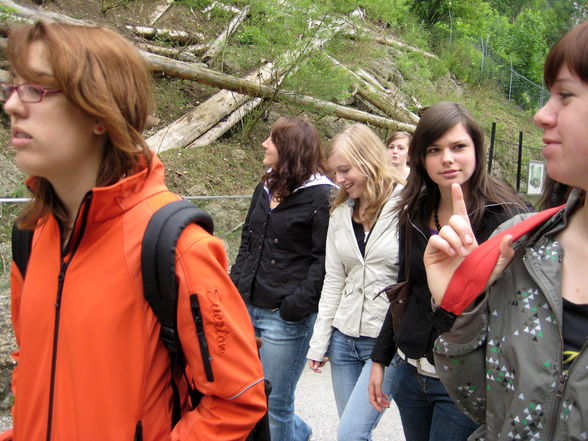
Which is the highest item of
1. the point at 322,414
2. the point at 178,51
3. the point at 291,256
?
the point at 178,51

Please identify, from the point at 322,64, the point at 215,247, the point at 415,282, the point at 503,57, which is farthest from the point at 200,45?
the point at 503,57

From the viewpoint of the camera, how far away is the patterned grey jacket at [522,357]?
4.70 feet

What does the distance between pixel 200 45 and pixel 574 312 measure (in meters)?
10.8

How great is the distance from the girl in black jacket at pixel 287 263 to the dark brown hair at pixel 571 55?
2.43 metres

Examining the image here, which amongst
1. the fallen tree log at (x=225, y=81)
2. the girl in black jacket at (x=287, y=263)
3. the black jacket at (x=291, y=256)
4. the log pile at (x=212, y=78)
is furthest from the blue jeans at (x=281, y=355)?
the log pile at (x=212, y=78)

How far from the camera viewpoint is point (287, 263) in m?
3.95

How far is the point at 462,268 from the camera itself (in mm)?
1636

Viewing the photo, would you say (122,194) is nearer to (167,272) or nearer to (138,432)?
(167,272)

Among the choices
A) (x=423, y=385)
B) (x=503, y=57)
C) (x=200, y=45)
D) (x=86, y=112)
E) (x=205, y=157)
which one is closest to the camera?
(x=86, y=112)

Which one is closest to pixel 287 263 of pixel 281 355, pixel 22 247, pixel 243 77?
pixel 281 355

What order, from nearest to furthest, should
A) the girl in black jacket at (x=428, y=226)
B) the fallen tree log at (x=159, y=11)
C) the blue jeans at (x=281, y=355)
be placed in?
1. the girl in black jacket at (x=428, y=226)
2. the blue jeans at (x=281, y=355)
3. the fallen tree log at (x=159, y=11)

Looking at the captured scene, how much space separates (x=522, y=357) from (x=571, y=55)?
790 mm

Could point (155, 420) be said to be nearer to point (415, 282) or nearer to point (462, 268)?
point (462, 268)

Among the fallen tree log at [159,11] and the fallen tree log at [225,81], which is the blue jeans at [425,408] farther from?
the fallen tree log at [159,11]
